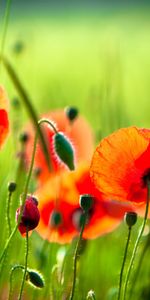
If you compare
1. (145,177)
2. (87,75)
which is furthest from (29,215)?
(87,75)

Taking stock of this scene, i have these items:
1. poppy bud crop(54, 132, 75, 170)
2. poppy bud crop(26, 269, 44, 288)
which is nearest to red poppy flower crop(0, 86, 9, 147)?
poppy bud crop(54, 132, 75, 170)

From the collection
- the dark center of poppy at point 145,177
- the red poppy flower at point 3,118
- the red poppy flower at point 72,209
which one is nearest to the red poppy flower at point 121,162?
the dark center of poppy at point 145,177

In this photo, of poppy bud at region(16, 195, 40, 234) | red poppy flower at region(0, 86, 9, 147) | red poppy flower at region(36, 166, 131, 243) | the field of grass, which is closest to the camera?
poppy bud at region(16, 195, 40, 234)

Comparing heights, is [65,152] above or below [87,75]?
below

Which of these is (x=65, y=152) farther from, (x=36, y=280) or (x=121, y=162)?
(x=36, y=280)

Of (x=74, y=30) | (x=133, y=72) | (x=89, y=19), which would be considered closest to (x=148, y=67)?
(x=133, y=72)

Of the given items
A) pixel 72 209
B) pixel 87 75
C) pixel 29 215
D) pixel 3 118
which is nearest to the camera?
pixel 29 215

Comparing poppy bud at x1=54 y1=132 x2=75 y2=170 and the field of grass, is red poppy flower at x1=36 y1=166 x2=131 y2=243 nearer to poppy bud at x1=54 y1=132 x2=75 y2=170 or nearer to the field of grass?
the field of grass

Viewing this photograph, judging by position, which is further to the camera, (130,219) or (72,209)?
(72,209)
